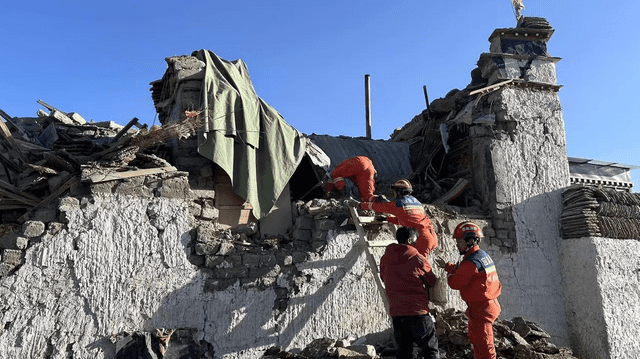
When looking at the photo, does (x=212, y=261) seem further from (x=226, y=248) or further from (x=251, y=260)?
(x=251, y=260)

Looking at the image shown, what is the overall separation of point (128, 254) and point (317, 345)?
236cm

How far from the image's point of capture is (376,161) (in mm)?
10031

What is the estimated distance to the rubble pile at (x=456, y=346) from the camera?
5805 millimetres

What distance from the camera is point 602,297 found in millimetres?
8133

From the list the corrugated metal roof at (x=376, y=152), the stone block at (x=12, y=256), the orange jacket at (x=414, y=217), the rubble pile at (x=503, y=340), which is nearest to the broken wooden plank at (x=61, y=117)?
the corrugated metal roof at (x=376, y=152)

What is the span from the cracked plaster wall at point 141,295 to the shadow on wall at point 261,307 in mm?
11

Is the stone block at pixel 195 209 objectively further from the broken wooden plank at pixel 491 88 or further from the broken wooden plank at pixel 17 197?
the broken wooden plank at pixel 491 88

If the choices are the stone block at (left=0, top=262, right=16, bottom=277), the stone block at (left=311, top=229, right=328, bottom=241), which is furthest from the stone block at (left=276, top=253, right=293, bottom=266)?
the stone block at (left=0, top=262, right=16, bottom=277)

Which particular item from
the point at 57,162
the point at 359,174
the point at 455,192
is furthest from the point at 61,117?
the point at 455,192

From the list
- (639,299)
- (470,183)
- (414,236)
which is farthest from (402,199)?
(639,299)

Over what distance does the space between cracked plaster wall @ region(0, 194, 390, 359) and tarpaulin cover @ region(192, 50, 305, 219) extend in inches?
36.1

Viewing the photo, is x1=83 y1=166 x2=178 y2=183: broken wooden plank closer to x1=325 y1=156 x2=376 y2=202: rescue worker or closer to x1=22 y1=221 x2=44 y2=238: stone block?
x1=22 y1=221 x2=44 y2=238: stone block

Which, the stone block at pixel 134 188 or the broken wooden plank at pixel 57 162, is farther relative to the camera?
the broken wooden plank at pixel 57 162

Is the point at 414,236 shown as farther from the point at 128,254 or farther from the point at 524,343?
the point at 128,254
